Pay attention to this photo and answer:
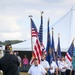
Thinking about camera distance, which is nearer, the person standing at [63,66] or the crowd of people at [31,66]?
the crowd of people at [31,66]

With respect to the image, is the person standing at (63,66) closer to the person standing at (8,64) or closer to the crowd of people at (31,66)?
the crowd of people at (31,66)

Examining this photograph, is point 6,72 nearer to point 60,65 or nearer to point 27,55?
point 60,65

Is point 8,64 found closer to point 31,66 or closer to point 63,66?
point 31,66

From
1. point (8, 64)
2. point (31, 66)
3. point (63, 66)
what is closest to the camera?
point (8, 64)

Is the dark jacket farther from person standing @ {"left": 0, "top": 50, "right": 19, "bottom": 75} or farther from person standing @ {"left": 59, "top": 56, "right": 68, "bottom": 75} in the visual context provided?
person standing @ {"left": 59, "top": 56, "right": 68, "bottom": 75}

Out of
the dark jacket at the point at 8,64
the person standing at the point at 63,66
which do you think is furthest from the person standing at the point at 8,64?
the person standing at the point at 63,66

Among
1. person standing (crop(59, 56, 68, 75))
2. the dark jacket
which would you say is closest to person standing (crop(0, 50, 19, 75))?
the dark jacket

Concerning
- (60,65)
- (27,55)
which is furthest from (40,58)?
(27,55)

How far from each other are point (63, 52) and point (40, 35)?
16.9 metres

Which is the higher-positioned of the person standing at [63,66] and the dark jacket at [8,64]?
the dark jacket at [8,64]

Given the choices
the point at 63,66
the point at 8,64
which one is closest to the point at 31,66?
the point at 8,64

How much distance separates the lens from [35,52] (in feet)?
49.3

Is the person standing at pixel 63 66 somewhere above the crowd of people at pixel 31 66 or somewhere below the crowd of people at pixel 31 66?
below

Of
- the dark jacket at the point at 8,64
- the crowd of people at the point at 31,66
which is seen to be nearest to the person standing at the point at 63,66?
the crowd of people at the point at 31,66
